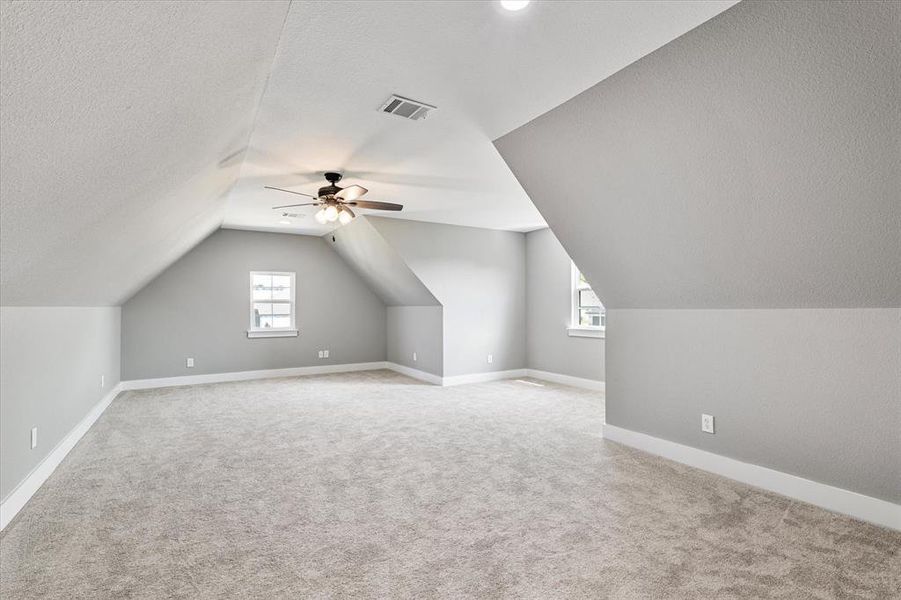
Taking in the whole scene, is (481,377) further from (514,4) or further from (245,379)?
(514,4)

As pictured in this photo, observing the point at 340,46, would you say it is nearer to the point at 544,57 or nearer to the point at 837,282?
the point at 544,57

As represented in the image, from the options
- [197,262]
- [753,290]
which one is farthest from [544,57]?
[197,262]

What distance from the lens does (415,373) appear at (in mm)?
7227

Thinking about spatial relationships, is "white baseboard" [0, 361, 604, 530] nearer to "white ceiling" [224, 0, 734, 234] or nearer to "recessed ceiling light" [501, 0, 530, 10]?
"white ceiling" [224, 0, 734, 234]

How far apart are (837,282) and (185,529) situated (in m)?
3.75

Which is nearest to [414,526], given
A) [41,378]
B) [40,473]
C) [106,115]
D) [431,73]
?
[106,115]

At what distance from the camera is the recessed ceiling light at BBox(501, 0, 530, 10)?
1693mm

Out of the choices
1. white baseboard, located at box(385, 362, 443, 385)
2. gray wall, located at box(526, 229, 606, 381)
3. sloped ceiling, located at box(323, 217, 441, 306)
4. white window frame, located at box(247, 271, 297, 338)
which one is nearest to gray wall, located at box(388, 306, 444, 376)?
white baseboard, located at box(385, 362, 443, 385)

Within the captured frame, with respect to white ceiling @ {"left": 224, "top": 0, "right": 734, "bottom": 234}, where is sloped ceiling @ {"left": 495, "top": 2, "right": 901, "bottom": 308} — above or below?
below

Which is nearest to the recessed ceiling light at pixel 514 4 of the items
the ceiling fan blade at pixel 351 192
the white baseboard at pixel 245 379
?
the ceiling fan blade at pixel 351 192

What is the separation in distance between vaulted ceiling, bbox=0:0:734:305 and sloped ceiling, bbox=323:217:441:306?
2.53 meters

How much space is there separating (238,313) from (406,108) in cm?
552

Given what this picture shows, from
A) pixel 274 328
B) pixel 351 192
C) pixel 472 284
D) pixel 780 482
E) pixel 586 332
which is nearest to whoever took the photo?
pixel 780 482

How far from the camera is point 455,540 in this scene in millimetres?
2262
